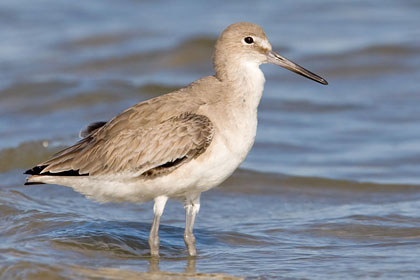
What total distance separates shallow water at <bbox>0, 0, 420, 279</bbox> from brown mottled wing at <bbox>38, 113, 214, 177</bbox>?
942 mm

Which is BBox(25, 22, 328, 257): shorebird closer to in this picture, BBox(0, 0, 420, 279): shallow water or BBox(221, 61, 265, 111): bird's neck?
BBox(221, 61, 265, 111): bird's neck

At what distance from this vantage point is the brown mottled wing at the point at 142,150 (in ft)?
26.5

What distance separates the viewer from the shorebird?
809cm

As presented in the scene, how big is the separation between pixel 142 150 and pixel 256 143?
5.24m

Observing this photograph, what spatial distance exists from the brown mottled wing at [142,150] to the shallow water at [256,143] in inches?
37.1

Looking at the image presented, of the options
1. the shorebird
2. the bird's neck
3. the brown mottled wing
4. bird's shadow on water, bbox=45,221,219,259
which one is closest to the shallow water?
bird's shadow on water, bbox=45,221,219,259

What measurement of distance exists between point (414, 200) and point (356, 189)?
36.2 inches

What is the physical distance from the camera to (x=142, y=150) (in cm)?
830

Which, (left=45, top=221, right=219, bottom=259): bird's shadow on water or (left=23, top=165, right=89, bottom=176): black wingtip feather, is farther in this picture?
(left=45, top=221, right=219, bottom=259): bird's shadow on water

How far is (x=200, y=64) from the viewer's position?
709 inches

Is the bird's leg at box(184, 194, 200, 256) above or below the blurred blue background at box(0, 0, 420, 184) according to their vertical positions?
below

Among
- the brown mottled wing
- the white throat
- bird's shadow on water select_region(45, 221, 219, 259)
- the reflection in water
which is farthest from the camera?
bird's shadow on water select_region(45, 221, 219, 259)

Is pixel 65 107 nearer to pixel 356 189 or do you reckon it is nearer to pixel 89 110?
pixel 89 110

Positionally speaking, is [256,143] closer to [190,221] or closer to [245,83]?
[190,221]
